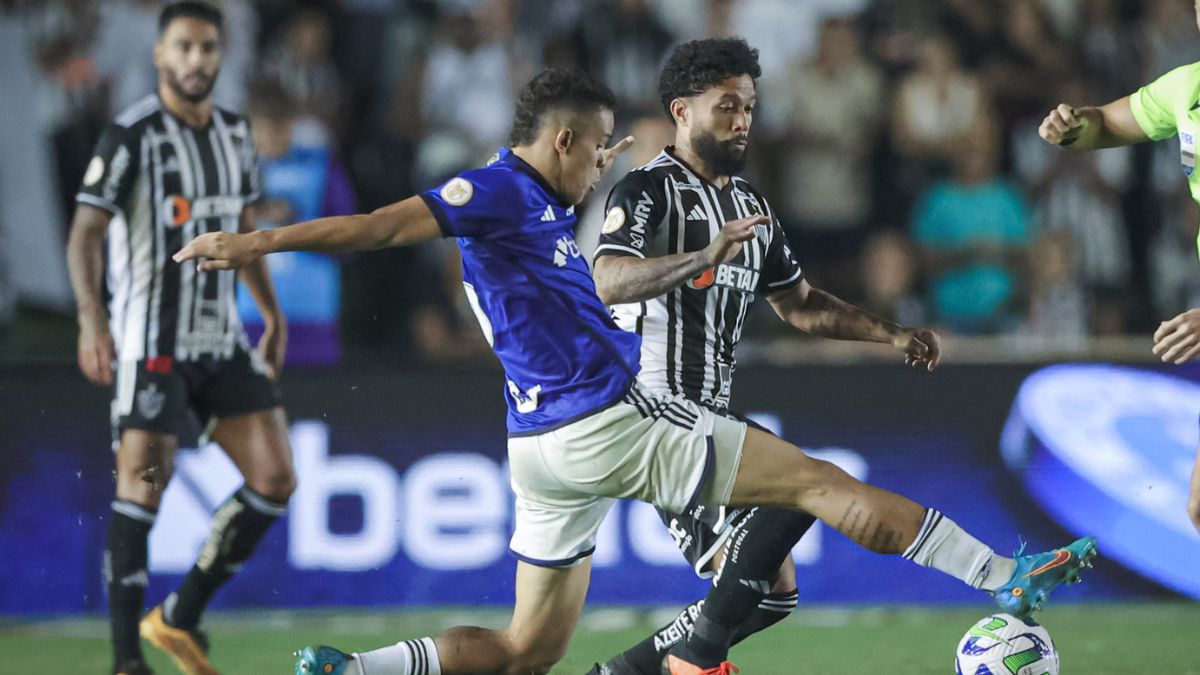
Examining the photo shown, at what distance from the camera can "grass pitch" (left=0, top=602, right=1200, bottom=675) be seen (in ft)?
22.8

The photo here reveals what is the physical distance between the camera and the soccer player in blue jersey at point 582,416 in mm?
4840

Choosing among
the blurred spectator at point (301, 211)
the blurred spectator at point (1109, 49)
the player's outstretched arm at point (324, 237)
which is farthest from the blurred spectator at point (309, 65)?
the player's outstretched arm at point (324, 237)

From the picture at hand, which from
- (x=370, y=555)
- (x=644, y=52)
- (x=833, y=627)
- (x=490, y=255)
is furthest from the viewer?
(x=644, y=52)

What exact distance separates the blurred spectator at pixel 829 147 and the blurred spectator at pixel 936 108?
17 cm

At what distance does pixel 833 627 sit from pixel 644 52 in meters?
4.23

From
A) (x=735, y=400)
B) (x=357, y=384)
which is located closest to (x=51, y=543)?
(x=357, y=384)

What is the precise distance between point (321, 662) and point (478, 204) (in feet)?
4.81

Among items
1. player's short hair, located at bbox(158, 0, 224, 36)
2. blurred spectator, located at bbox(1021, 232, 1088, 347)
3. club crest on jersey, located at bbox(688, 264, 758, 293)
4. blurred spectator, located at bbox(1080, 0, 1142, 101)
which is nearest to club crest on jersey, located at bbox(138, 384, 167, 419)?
player's short hair, located at bbox(158, 0, 224, 36)

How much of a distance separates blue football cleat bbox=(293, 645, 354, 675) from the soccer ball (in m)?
1.99

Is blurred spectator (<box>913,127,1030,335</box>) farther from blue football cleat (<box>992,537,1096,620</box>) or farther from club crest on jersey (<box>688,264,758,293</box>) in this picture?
blue football cleat (<box>992,537,1096,620</box>)

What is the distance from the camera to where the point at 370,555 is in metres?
8.59

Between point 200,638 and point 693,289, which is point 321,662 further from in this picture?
point 200,638

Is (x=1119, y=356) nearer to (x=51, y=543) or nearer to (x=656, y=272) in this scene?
(x=656, y=272)

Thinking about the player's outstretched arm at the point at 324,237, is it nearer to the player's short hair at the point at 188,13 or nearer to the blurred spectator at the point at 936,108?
the player's short hair at the point at 188,13
